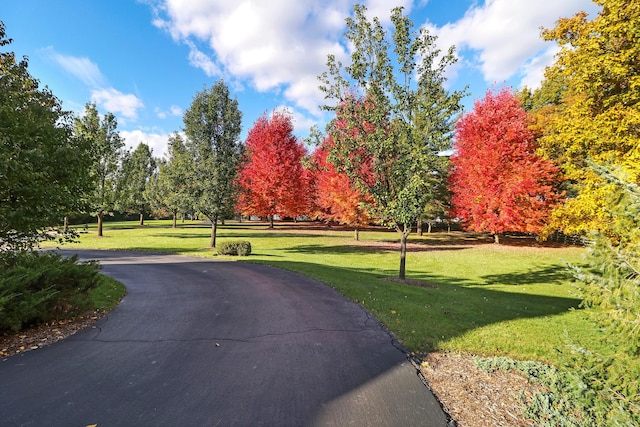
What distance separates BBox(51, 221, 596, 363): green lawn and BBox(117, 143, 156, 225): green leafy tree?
33.9 ft

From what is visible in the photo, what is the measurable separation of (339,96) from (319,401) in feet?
37.3

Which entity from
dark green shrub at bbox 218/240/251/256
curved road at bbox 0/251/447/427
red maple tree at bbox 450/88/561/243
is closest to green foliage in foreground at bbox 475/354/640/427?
curved road at bbox 0/251/447/427

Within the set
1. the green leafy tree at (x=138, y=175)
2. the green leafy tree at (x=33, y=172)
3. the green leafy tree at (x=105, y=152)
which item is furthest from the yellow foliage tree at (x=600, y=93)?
the green leafy tree at (x=138, y=175)

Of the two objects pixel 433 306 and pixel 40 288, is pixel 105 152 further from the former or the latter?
pixel 433 306

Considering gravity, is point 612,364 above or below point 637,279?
below

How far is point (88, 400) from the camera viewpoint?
380 cm

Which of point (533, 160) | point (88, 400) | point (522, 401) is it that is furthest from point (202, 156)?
point (533, 160)

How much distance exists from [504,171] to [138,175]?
4931cm

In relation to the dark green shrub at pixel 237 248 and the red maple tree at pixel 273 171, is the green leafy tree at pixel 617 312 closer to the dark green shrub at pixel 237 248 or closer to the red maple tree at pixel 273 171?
the dark green shrub at pixel 237 248

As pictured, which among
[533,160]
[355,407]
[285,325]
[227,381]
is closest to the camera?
[355,407]

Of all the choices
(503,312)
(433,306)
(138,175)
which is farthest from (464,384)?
(138,175)

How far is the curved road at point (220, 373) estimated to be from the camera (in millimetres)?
3584

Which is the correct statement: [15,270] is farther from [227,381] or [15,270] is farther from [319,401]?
[319,401]

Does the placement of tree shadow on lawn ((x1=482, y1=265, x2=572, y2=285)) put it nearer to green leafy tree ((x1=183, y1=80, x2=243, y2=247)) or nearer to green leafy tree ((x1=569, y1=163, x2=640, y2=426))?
green leafy tree ((x1=569, y1=163, x2=640, y2=426))
